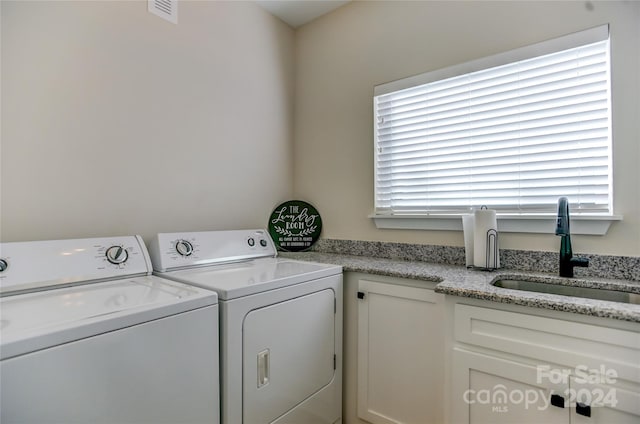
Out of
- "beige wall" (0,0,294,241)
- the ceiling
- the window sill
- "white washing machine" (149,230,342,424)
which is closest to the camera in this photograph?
"white washing machine" (149,230,342,424)

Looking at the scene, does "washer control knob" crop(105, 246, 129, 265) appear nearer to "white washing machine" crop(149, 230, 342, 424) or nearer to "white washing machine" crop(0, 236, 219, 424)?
"white washing machine" crop(0, 236, 219, 424)

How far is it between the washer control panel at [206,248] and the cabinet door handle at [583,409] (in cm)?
156

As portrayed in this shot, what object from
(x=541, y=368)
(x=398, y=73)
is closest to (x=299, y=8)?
(x=398, y=73)

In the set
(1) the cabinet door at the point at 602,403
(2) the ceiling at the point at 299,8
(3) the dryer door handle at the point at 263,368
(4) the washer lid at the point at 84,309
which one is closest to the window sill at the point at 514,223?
(1) the cabinet door at the point at 602,403

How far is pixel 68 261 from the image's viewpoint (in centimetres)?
125

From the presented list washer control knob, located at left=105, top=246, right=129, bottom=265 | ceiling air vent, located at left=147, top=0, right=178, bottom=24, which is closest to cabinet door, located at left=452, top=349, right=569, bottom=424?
washer control knob, located at left=105, top=246, right=129, bottom=265

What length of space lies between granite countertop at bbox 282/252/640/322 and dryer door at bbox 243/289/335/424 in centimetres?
35

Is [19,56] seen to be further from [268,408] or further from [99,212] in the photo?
[268,408]

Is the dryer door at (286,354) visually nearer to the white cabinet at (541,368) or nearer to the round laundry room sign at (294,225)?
the white cabinet at (541,368)

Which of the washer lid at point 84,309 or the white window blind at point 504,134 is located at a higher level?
the white window blind at point 504,134

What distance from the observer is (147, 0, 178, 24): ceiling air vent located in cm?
168

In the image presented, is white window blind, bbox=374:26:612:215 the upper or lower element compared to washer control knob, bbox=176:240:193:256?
upper

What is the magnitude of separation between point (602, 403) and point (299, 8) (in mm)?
2640

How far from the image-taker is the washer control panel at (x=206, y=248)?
5.02 feet
